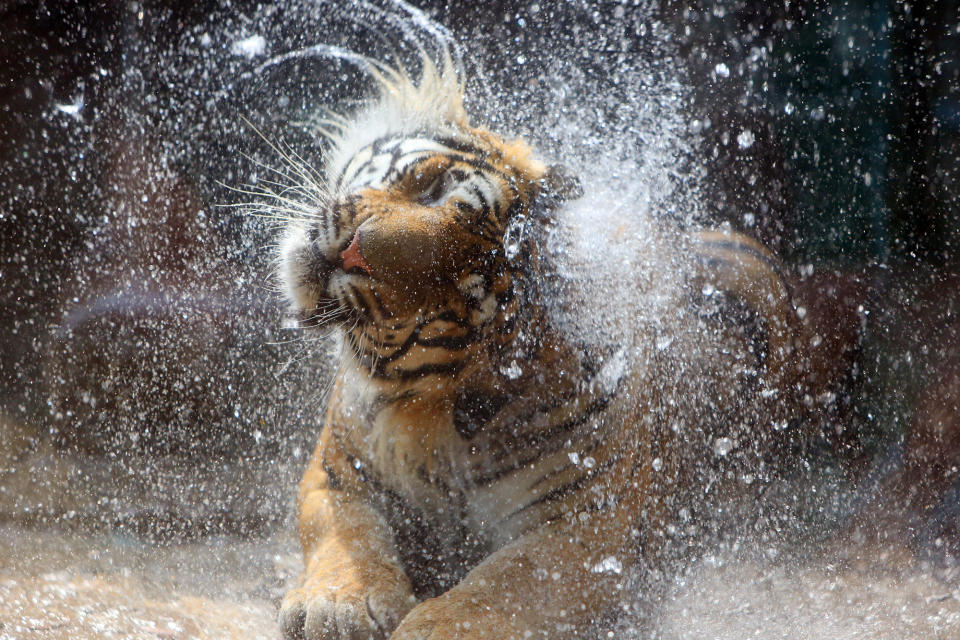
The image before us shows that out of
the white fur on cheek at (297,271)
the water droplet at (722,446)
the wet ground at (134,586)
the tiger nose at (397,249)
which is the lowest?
the water droplet at (722,446)

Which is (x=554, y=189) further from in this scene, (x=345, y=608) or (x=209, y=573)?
(x=209, y=573)

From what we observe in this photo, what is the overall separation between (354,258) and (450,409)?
15.5 inches

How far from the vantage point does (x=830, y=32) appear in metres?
3.04

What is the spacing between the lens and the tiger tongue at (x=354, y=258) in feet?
4.00

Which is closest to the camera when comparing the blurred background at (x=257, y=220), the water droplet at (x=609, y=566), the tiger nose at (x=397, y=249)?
the tiger nose at (x=397, y=249)

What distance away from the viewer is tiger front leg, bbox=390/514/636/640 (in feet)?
4.10

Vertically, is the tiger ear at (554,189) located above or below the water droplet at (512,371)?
above

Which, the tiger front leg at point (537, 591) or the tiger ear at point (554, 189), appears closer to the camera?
the tiger front leg at point (537, 591)

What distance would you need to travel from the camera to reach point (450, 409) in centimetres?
148

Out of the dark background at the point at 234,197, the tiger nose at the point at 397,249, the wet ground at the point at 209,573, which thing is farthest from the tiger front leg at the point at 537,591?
the dark background at the point at 234,197

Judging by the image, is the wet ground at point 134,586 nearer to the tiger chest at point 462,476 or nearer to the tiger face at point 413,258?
the tiger chest at point 462,476

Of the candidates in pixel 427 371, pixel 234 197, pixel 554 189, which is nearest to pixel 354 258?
pixel 427 371

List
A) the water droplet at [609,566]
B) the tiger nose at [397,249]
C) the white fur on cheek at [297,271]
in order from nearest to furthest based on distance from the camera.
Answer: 1. the tiger nose at [397,249]
2. the white fur on cheek at [297,271]
3. the water droplet at [609,566]

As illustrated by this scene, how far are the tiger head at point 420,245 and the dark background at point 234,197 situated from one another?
2.99ft
